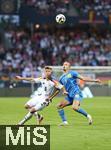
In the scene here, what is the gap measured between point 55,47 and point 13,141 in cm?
3291

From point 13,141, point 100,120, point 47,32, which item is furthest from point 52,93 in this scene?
point 47,32

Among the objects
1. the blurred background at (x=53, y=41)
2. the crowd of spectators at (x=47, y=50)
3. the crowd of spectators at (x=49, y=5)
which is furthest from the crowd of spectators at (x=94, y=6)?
the crowd of spectators at (x=47, y=50)

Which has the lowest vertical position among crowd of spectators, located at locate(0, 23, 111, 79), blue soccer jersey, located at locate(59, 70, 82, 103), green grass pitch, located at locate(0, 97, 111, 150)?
green grass pitch, located at locate(0, 97, 111, 150)

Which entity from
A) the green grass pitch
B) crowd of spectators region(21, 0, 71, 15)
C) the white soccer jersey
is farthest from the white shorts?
crowd of spectators region(21, 0, 71, 15)

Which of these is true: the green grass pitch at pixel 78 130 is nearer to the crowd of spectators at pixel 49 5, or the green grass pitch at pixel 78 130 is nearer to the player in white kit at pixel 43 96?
the player in white kit at pixel 43 96

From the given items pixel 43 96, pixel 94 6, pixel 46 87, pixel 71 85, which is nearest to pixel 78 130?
pixel 43 96

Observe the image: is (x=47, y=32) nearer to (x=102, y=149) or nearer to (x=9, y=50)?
(x=9, y=50)

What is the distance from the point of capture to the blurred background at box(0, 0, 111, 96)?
45.3 m

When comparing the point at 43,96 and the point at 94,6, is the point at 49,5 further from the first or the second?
the point at 43,96

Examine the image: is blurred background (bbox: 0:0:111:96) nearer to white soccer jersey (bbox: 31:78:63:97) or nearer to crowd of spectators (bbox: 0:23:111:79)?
crowd of spectators (bbox: 0:23:111:79)

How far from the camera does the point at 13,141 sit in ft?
53.3

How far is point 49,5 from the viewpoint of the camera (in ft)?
160

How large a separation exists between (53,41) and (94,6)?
3811mm

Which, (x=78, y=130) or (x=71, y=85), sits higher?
(x=71, y=85)
